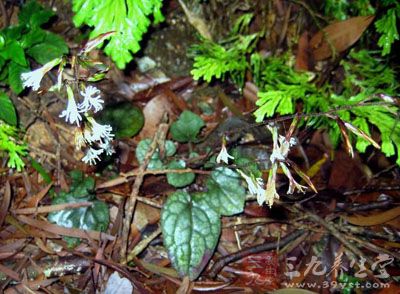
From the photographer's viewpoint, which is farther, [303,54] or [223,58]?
[303,54]

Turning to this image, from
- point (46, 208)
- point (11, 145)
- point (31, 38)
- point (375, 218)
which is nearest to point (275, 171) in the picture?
point (375, 218)

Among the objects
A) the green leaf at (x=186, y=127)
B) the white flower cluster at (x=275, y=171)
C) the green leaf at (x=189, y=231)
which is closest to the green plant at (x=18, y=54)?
the green leaf at (x=186, y=127)

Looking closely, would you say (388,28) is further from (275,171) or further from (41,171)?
(41,171)

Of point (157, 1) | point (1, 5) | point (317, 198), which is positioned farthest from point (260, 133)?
point (1, 5)

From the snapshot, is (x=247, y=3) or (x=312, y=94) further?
(x=247, y=3)

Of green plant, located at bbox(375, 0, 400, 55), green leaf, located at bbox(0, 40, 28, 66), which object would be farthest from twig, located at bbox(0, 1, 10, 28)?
green plant, located at bbox(375, 0, 400, 55)

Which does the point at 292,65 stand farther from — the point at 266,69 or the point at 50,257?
the point at 50,257

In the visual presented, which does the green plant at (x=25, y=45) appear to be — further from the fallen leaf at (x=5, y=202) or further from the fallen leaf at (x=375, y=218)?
the fallen leaf at (x=375, y=218)
